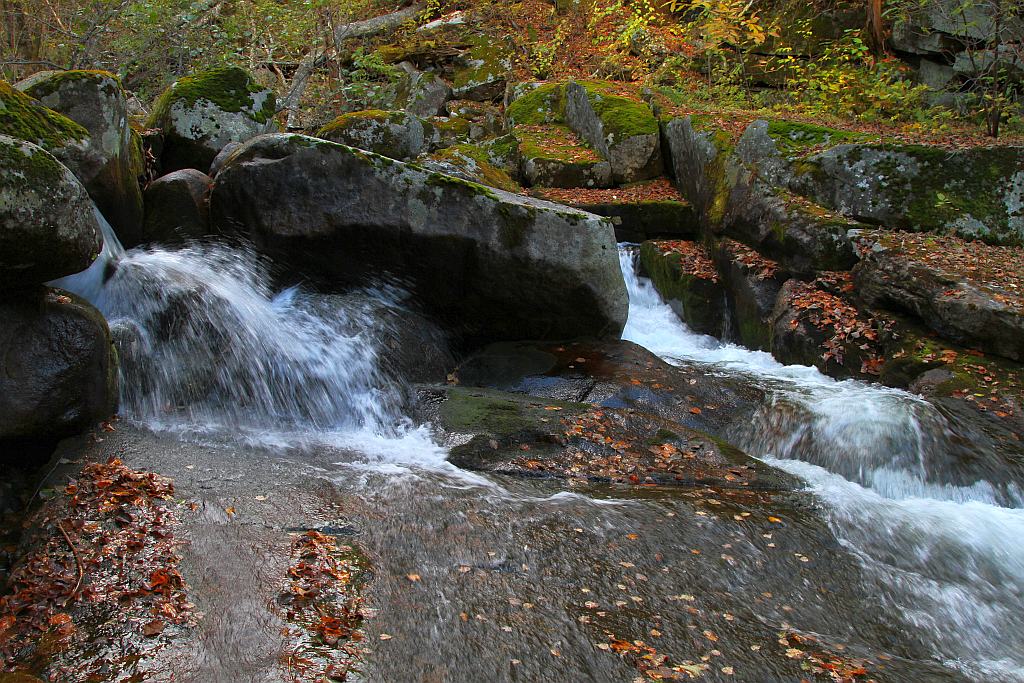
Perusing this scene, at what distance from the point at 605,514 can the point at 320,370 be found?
3.53 meters

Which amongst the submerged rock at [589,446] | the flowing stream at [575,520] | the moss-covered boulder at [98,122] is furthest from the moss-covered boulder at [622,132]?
the moss-covered boulder at [98,122]

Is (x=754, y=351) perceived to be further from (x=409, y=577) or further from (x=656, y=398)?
(x=409, y=577)

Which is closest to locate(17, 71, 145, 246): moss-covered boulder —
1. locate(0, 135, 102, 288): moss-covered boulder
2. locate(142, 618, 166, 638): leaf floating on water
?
locate(0, 135, 102, 288): moss-covered boulder

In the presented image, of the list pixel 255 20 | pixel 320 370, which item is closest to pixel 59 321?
pixel 320 370

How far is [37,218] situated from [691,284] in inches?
347

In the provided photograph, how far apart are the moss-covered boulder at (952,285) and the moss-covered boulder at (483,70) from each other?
43.6 feet

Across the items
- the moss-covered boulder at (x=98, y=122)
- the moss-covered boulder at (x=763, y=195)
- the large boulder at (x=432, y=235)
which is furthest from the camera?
the moss-covered boulder at (x=763, y=195)

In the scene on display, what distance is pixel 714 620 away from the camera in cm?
388

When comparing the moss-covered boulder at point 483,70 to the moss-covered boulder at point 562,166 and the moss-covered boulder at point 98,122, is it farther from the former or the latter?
the moss-covered boulder at point 98,122

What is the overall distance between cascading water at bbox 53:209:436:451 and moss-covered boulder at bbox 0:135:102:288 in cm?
150

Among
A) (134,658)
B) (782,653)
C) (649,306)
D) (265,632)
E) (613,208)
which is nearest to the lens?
(134,658)

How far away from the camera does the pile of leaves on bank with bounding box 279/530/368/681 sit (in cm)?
314

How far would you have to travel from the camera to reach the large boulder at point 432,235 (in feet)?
26.6

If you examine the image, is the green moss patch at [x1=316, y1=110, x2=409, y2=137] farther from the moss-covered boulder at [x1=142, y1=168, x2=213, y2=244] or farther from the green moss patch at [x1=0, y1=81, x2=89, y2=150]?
the green moss patch at [x1=0, y1=81, x2=89, y2=150]
